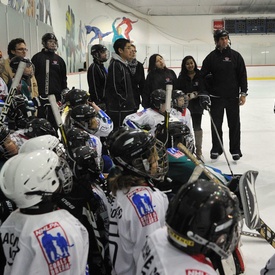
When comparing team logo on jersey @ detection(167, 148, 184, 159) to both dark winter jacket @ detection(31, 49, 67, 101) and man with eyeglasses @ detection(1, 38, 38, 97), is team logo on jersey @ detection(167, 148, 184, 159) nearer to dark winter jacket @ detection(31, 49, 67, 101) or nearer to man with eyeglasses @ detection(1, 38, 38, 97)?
man with eyeglasses @ detection(1, 38, 38, 97)

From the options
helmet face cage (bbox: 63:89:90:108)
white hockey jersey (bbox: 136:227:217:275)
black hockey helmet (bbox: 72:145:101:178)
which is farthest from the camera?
helmet face cage (bbox: 63:89:90:108)

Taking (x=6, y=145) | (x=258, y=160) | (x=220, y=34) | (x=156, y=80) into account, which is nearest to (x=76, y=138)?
(x=6, y=145)

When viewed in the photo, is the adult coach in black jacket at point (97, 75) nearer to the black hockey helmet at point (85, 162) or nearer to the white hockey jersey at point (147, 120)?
the white hockey jersey at point (147, 120)

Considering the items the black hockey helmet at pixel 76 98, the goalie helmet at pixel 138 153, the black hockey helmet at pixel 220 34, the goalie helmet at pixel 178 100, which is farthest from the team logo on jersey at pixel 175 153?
the black hockey helmet at pixel 220 34

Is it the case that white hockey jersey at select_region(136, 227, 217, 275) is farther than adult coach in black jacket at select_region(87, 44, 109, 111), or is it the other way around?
adult coach in black jacket at select_region(87, 44, 109, 111)

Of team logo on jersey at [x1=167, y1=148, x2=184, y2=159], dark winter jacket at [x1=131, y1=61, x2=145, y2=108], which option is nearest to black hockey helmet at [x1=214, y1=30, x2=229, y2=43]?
dark winter jacket at [x1=131, y1=61, x2=145, y2=108]

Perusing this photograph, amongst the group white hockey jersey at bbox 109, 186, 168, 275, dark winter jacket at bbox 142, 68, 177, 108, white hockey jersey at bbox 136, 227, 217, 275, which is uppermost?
dark winter jacket at bbox 142, 68, 177, 108

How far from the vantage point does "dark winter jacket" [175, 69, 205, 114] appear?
4.18 m

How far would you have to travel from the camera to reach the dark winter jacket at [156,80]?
13.8ft

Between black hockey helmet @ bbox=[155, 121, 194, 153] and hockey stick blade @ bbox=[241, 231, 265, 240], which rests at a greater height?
black hockey helmet @ bbox=[155, 121, 194, 153]

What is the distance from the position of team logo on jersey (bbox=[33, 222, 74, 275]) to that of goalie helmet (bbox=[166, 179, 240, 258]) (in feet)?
1.23

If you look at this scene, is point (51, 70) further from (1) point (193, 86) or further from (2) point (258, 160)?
(2) point (258, 160)

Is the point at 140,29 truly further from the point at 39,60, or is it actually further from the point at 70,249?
the point at 70,249

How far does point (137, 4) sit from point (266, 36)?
20.1 ft
